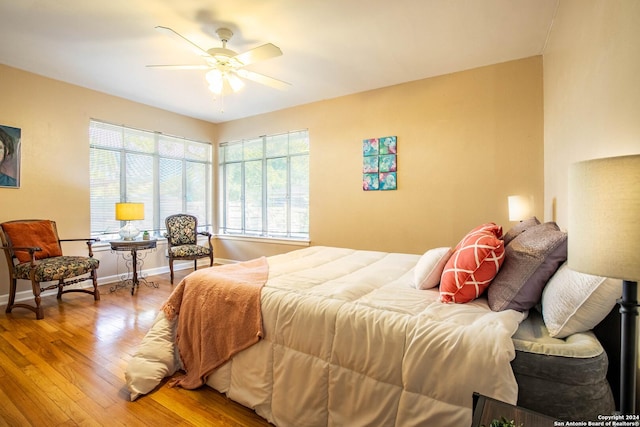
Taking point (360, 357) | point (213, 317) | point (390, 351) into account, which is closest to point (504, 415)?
point (390, 351)

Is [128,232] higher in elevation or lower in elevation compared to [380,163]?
lower

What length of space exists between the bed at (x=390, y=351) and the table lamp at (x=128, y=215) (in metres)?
2.60

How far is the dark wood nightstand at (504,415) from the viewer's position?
0.83 meters

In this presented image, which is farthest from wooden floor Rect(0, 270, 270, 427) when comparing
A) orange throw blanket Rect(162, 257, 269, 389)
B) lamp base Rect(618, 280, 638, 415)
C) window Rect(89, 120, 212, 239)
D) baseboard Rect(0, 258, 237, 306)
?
window Rect(89, 120, 212, 239)

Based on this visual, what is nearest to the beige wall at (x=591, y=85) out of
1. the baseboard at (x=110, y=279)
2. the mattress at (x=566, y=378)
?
the mattress at (x=566, y=378)

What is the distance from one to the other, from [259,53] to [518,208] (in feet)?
9.55

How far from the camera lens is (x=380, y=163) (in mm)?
4172

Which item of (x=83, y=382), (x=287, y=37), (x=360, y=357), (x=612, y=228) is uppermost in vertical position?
(x=287, y=37)

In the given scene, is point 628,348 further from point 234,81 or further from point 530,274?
point 234,81

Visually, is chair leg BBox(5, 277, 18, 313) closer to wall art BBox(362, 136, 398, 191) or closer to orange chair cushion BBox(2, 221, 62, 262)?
orange chair cushion BBox(2, 221, 62, 262)

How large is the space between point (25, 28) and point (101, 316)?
2823 mm

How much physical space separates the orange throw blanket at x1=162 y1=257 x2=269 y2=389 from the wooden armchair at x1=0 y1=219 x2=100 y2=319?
81.3 inches

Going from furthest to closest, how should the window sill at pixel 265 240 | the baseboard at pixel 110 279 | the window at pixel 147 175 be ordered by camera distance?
the window sill at pixel 265 240 < the window at pixel 147 175 < the baseboard at pixel 110 279

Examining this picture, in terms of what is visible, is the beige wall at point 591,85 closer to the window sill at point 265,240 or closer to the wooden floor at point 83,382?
the wooden floor at point 83,382
